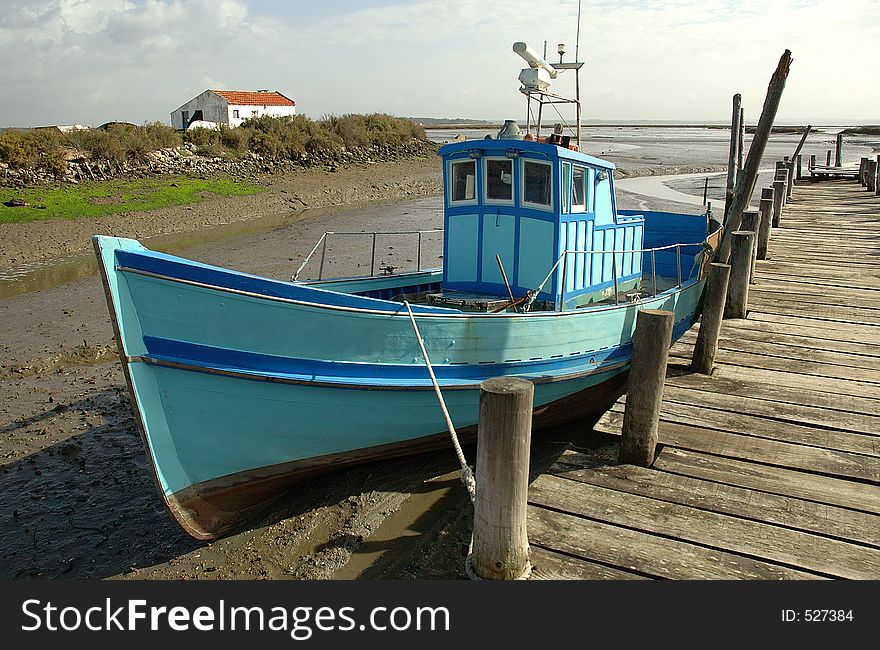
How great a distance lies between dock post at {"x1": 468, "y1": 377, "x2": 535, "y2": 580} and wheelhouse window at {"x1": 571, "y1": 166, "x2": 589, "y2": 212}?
446cm

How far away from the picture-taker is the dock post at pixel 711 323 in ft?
22.7

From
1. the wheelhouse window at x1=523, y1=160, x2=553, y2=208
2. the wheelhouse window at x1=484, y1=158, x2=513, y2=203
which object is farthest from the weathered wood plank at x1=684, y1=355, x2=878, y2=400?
the wheelhouse window at x1=484, y1=158, x2=513, y2=203

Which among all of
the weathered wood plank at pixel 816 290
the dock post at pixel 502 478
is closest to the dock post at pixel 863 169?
the weathered wood plank at pixel 816 290

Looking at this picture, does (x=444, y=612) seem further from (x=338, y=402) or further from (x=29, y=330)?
(x=29, y=330)

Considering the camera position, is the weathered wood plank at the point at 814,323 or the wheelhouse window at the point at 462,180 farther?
the weathered wood plank at the point at 814,323

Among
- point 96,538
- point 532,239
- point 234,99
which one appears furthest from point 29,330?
point 234,99

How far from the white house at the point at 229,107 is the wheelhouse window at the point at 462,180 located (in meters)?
38.9

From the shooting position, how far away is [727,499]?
4.72m

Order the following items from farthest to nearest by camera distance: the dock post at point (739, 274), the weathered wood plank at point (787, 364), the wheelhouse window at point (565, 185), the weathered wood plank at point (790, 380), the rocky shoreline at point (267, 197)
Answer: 1. the rocky shoreline at point (267, 197)
2. the dock post at point (739, 274)
3. the wheelhouse window at point (565, 185)
4. the weathered wood plank at point (787, 364)
5. the weathered wood plank at point (790, 380)

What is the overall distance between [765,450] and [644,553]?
6.02 ft

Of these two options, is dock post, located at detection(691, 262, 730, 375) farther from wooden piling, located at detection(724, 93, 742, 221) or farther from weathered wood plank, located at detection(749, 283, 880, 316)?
wooden piling, located at detection(724, 93, 742, 221)

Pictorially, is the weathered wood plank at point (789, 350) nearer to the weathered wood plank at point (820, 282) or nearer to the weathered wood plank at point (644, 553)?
the weathered wood plank at point (820, 282)

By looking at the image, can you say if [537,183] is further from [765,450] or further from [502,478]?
[502,478]

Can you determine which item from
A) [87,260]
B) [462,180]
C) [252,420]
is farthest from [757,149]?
[87,260]
